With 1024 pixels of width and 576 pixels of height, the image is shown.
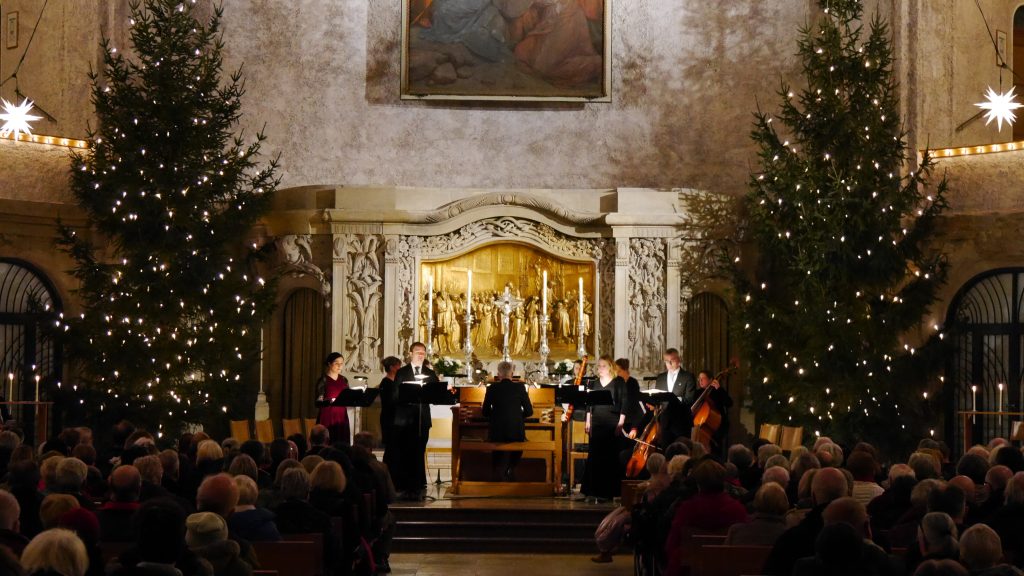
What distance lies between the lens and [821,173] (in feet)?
56.5

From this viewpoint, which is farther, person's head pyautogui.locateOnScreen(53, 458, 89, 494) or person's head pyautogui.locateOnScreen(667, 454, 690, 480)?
person's head pyautogui.locateOnScreen(667, 454, 690, 480)

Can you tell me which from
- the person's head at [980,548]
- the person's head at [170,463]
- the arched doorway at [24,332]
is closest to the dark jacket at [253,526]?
the person's head at [170,463]

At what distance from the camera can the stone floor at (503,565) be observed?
1191cm

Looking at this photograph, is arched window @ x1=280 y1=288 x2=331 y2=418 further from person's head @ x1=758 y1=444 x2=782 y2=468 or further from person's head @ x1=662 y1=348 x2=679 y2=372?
person's head @ x1=758 y1=444 x2=782 y2=468

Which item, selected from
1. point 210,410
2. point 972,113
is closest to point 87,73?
point 210,410

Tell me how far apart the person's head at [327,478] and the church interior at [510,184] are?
797 centimetres

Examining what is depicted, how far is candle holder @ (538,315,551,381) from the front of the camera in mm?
17906

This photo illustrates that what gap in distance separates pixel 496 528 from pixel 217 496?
6.33 m

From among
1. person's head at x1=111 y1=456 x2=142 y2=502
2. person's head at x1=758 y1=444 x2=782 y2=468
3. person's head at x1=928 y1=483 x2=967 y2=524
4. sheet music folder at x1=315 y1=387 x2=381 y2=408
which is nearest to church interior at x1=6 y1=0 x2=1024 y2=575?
sheet music folder at x1=315 y1=387 x2=381 y2=408

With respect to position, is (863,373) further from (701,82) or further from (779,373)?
(701,82)

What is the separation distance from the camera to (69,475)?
818 cm

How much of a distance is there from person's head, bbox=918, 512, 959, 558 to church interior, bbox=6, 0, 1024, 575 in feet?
34.2

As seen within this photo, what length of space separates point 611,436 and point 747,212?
5228 millimetres

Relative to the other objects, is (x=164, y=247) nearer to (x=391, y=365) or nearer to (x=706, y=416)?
(x=391, y=365)
